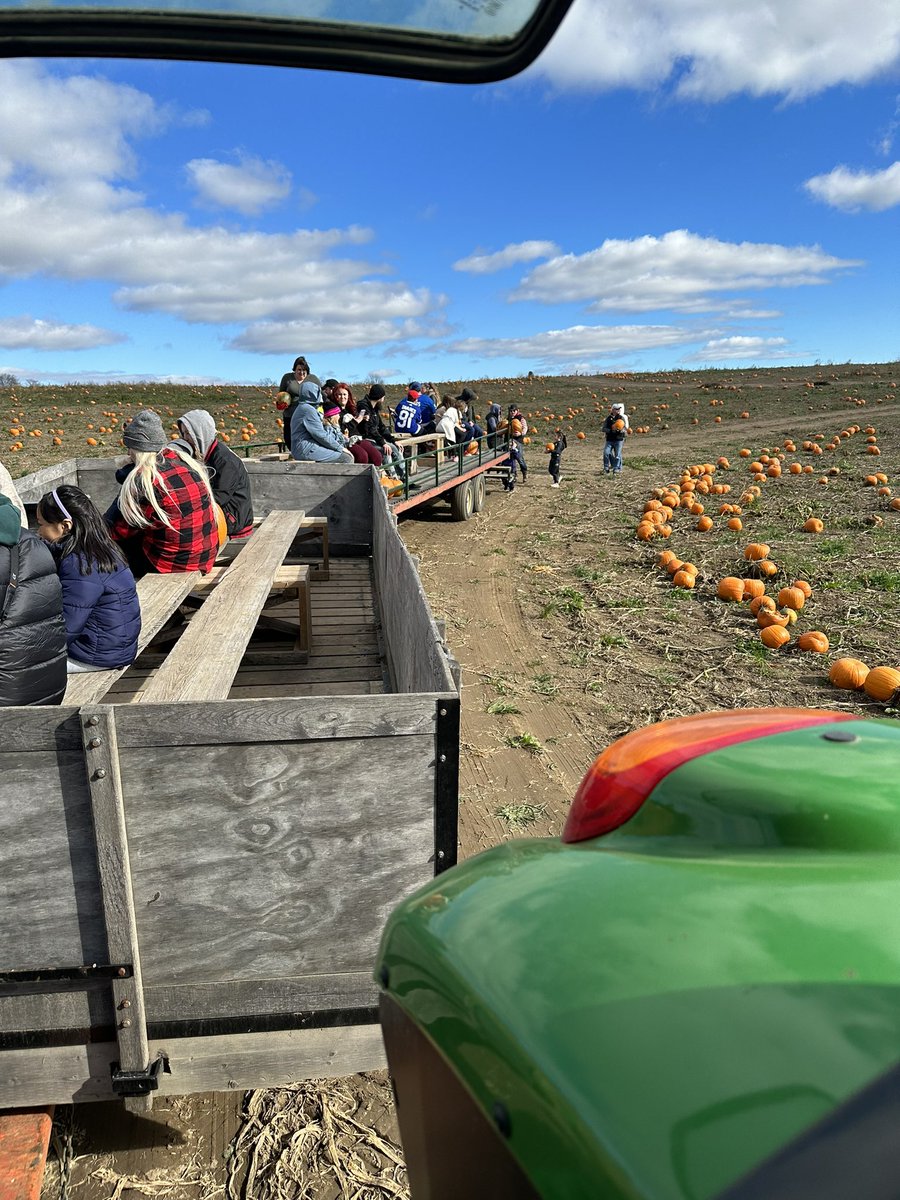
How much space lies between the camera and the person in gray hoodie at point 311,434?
972 cm

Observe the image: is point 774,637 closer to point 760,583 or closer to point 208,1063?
point 760,583

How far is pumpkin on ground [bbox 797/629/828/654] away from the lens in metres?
7.04

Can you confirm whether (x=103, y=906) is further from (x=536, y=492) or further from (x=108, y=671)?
(x=536, y=492)

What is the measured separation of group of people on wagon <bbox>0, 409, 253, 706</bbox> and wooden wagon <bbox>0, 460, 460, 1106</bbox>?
129cm

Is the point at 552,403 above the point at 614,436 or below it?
above

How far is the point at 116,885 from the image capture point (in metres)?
2.35

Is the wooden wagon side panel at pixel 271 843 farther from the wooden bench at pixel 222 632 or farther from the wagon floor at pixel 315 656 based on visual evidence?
the wagon floor at pixel 315 656

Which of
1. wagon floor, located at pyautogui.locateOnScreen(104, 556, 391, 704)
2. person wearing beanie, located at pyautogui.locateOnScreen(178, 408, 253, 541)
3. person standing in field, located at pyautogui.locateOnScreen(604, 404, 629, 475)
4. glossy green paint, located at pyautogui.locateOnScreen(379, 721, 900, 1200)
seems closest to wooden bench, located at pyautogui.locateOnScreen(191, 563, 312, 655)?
wagon floor, located at pyautogui.locateOnScreen(104, 556, 391, 704)

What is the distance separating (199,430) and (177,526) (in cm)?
126

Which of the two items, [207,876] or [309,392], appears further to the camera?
[309,392]

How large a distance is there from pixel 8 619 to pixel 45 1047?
159cm

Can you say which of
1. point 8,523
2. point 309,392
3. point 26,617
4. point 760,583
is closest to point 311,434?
point 309,392

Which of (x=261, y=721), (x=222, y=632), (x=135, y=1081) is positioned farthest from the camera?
(x=222, y=632)

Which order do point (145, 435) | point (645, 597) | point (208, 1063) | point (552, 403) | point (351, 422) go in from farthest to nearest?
1. point (552, 403)
2. point (351, 422)
3. point (645, 597)
4. point (145, 435)
5. point (208, 1063)
